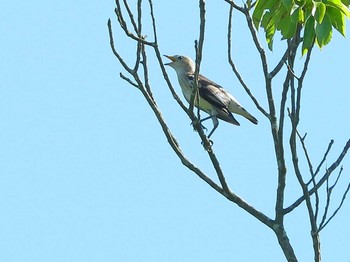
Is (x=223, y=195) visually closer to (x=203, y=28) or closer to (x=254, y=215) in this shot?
(x=254, y=215)

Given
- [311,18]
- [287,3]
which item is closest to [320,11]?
[311,18]

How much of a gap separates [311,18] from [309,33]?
90 mm

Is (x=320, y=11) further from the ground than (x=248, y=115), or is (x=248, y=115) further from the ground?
(x=248, y=115)

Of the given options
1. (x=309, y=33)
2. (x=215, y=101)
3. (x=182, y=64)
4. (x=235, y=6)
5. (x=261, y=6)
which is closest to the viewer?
(x=309, y=33)

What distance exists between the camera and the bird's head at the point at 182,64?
1264 cm

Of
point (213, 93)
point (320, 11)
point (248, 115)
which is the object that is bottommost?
point (320, 11)

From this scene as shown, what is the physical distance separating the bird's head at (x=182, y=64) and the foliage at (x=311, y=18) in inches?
295

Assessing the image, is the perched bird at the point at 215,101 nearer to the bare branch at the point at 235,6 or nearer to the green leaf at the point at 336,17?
the bare branch at the point at 235,6

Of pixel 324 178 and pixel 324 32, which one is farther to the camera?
pixel 324 178

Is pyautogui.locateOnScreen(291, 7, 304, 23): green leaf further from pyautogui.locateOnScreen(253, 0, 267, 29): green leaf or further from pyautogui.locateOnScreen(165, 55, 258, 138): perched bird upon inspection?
pyautogui.locateOnScreen(165, 55, 258, 138): perched bird

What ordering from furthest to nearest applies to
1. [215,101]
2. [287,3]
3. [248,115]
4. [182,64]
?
[182,64] → [248,115] → [215,101] → [287,3]

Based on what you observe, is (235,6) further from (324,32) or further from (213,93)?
(213,93)

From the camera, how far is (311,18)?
4945 millimetres

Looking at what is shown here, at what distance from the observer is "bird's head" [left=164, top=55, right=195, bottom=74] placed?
12.6 meters
